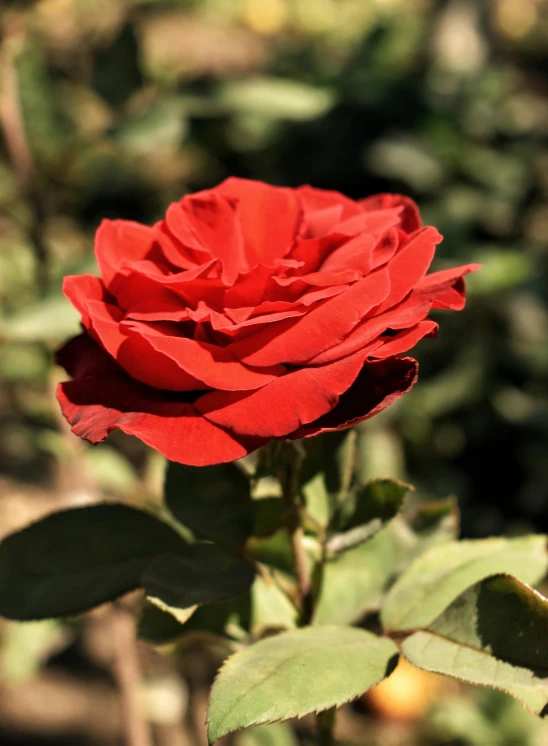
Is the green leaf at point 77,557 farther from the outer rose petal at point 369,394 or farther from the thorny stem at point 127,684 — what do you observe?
the thorny stem at point 127,684

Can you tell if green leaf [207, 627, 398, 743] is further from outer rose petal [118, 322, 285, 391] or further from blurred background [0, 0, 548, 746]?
blurred background [0, 0, 548, 746]

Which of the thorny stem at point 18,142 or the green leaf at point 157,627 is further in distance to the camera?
the thorny stem at point 18,142

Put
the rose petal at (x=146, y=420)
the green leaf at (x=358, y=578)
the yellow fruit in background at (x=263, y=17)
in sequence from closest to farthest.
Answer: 1. the rose petal at (x=146, y=420)
2. the green leaf at (x=358, y=578)
3. the yellow fruit in background at (x=263, y=17)

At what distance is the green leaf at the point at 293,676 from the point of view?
1.33ft

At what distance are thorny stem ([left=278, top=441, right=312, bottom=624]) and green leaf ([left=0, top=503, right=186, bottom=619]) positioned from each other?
8 cm

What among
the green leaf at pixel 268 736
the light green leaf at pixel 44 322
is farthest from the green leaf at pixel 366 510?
the green leaf at pixel 268 736

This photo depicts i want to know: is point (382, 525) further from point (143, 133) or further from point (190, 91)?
point (190, 91)

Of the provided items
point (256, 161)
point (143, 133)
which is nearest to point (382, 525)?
point (143, 133)

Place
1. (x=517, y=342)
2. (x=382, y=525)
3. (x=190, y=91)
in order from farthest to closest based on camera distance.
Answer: (x=517, y=342)
(x=190, y=91)
(x=382, y=525)

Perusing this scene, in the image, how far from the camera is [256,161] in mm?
2027

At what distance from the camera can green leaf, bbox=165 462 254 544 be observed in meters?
0.53

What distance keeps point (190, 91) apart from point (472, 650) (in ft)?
2.95

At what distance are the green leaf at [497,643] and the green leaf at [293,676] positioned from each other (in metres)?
0.03

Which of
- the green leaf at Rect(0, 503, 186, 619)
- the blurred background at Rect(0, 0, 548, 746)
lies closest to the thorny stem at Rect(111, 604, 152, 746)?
the blurred background at Rect(0, 0, 548, 746)
